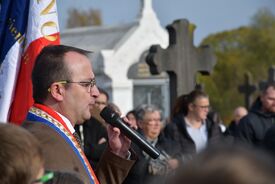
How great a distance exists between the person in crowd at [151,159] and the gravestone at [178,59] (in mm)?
1843

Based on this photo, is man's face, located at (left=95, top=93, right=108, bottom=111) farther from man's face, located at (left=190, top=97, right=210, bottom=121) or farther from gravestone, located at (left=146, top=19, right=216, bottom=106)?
gravestone, located at (left=146, top=19, right=216, bottom=106)

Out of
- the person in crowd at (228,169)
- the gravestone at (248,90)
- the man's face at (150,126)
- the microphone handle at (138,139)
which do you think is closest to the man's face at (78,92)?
the microphone handle at (138,139)

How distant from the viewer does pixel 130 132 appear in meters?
3.25

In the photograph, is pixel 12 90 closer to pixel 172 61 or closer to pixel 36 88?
pixel 36 88

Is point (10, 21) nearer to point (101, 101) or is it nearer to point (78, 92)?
point (78, 92)

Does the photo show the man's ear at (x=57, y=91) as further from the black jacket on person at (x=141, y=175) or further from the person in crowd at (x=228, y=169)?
the black jacket on person at (x=141, y=175)

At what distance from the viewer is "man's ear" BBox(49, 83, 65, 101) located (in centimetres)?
324

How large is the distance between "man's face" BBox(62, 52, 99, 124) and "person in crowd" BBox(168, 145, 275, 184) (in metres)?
1.93

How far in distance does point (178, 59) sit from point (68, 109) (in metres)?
5.90

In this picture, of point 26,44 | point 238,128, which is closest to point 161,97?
point 238,128

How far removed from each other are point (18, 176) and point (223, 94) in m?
42.6

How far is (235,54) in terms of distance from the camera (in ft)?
166

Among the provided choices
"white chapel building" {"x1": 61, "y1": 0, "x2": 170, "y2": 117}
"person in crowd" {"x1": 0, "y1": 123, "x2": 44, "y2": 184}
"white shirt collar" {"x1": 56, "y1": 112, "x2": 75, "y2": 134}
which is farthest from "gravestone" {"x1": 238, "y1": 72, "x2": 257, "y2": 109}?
"person in crowd" {"x1": 0, "y1": 123, "x2": 44, "y2": 184}

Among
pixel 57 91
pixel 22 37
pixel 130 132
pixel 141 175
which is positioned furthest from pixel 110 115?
pixel 141 175
